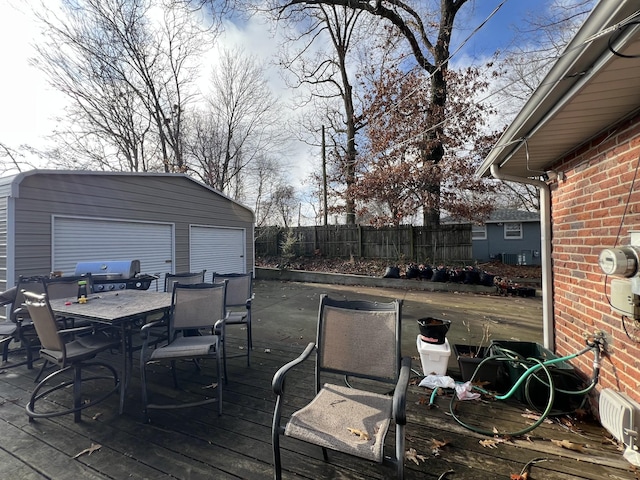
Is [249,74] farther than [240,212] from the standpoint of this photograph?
Yes

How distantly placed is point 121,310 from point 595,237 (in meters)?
4.20

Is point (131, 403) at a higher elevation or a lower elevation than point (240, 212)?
lower

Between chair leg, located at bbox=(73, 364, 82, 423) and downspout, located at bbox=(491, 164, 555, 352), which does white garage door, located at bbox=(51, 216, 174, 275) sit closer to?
chair leg, located at bbox=(73, 364, 82, 423)

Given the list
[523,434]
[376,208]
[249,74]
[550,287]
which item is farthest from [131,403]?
[249,74]

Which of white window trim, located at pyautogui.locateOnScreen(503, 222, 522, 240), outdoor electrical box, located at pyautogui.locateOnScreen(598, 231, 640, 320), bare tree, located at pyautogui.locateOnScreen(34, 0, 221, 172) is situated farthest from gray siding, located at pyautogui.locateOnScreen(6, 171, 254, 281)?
white window trim, located at pyautogui.locateOnScreen(503, 222, 522, 240)

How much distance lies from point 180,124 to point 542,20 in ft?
46.4

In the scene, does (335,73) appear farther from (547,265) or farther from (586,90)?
(586,90)

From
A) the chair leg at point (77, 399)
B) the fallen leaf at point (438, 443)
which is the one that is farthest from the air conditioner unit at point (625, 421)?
the chair leg at point (77, 399)

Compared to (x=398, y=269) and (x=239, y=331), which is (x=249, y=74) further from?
(x=239, y=331)

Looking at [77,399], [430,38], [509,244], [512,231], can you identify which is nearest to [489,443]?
[77,399]

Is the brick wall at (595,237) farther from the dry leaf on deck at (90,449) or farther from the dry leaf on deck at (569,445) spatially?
the dry leaf on deck at (90,449)

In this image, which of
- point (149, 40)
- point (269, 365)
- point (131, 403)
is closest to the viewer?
point (131, 403)

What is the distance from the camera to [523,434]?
6.59ft

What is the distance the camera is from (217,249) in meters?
8.96
